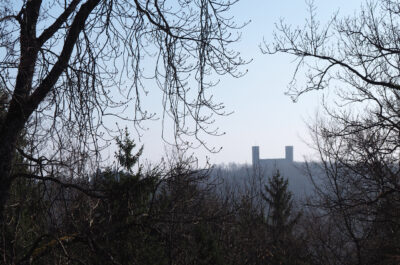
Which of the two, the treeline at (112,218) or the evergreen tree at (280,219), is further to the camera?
the evergreen tree at (280,219)

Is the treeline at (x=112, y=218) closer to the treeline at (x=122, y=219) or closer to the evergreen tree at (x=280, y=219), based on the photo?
the treeline at (x=122, y=219)

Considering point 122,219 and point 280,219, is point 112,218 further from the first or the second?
point 280,219

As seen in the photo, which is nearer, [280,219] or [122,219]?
[122,219]

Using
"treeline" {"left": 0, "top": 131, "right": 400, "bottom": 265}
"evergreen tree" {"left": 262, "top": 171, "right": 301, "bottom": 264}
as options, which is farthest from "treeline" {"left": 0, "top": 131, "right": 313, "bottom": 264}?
"evergreen tree" {"left": 262, "top": 171, "right": 301, "bottom": 264}

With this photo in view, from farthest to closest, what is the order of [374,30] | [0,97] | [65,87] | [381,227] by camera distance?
1. [381,227]
2. [374,30]
3. [0,97]
4. [65,87]

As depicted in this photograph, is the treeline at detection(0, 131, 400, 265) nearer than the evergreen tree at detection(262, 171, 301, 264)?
Yes

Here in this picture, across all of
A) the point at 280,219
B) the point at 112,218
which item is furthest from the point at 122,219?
the point at 280,219

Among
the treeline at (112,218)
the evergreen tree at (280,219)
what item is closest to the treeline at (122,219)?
the treeline at (112,218)

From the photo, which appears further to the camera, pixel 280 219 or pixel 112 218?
pixel 280 219

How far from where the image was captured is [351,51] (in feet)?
36.4

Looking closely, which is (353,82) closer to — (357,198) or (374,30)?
(374,30)

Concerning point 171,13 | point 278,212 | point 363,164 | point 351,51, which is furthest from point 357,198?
point 278,212

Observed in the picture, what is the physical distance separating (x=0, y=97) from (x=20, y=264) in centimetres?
214

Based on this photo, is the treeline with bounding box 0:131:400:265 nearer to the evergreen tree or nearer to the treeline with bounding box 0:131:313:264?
the treeline with bounding box 0:131:313:264
